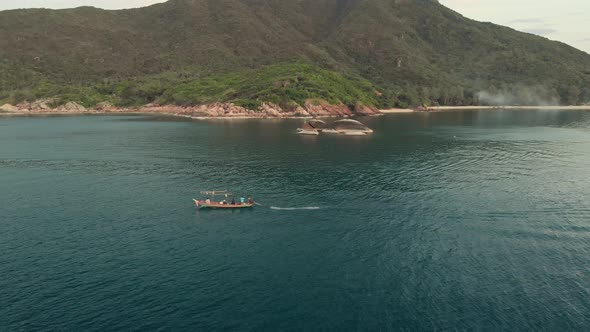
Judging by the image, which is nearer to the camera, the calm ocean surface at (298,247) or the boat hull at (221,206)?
the calm ocean surface at (298,247)

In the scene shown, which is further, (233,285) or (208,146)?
(208,146)

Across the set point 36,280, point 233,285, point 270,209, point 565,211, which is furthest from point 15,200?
point 565,211

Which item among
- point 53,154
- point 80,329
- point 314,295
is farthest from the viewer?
point 53,154

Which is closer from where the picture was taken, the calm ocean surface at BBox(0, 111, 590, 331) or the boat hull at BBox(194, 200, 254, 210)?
the calm ocean surface at BBox(0, 111, 590, 331)

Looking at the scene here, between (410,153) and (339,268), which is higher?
(410,153)

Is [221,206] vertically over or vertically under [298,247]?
over

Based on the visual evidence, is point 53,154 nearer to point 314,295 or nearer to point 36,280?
point 36,280

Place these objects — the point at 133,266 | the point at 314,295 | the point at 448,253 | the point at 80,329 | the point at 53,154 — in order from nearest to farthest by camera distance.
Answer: the point at 80,329 → the point at 314,295 → the point at 133,266 → the point at 448,253 → the point at 53,154

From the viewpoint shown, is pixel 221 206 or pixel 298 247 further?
pixel 221 206
